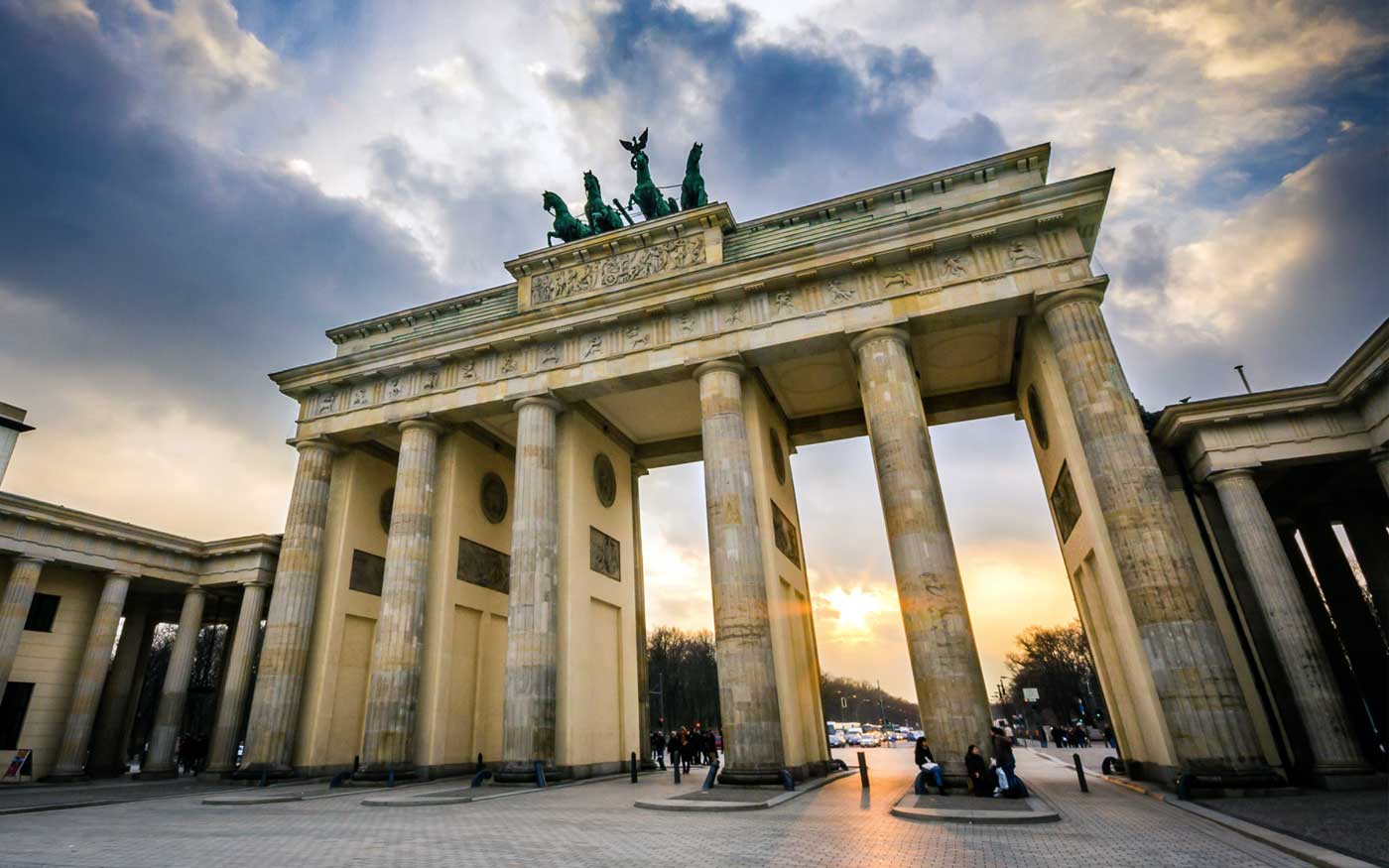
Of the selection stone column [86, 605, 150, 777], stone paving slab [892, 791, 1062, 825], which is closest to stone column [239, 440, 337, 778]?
stone column [86, 605, 150, 777]

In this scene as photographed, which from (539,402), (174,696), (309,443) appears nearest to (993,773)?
(539,402)

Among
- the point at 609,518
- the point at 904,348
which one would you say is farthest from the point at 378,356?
the point at 904,348

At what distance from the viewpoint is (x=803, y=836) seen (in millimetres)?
8531

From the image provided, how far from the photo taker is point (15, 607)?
2211cm

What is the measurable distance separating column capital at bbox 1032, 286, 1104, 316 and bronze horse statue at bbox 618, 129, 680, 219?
12.6 m

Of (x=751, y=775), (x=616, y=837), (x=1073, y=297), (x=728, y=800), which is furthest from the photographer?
(x=1073, y=297)

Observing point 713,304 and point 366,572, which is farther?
point 366,572

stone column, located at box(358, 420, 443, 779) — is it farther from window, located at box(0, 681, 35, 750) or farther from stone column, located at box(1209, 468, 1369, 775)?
stone column, located at box(1209, 468, 1369, 775)

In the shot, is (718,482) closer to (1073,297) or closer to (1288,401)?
(1073,297)

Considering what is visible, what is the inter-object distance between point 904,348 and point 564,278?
36.4ft

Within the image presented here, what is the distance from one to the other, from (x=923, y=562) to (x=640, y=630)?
12.5m

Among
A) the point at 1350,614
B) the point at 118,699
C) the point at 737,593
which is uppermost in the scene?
the point at 737,593

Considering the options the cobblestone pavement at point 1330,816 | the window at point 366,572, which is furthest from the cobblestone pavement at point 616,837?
the window at point 366,572

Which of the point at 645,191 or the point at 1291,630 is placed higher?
the point at 645,191
